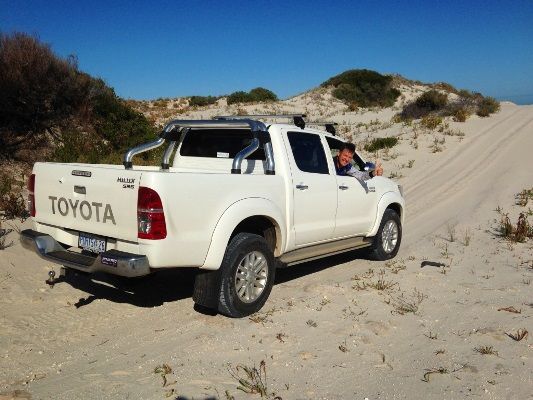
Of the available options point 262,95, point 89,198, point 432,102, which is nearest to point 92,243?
point 89,198

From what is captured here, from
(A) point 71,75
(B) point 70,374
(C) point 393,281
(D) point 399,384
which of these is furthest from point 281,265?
(A) point 71,75

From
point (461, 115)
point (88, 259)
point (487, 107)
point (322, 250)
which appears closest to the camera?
point (88, 259)

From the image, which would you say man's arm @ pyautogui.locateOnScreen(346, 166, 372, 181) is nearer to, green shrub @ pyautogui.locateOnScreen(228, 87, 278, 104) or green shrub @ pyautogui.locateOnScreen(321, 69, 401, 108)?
green shrub @ pyautogui.locateOnScreen(228, 87, 278, 104)

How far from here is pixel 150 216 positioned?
415cm

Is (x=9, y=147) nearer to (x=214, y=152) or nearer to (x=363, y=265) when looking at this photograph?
(x=214, y=152)

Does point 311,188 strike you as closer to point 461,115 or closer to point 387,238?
point 387,238

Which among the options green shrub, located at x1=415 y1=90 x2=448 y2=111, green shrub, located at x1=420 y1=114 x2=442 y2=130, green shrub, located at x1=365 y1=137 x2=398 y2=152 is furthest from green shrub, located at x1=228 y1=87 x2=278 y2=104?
green shrub, located at x1=365 y1=137 x2=398 y2=152

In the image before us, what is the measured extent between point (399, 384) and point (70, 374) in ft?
8.11

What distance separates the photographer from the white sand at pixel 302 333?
12.4ft

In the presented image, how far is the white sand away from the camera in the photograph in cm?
377

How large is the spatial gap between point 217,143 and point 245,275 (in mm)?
1879

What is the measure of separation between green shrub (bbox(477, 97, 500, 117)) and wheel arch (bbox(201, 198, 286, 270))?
17.4 m

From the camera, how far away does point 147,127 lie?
48.6 feet

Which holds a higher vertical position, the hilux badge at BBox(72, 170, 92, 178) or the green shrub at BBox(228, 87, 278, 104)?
the green shrub at BBox(228, 87, 278, 104)
